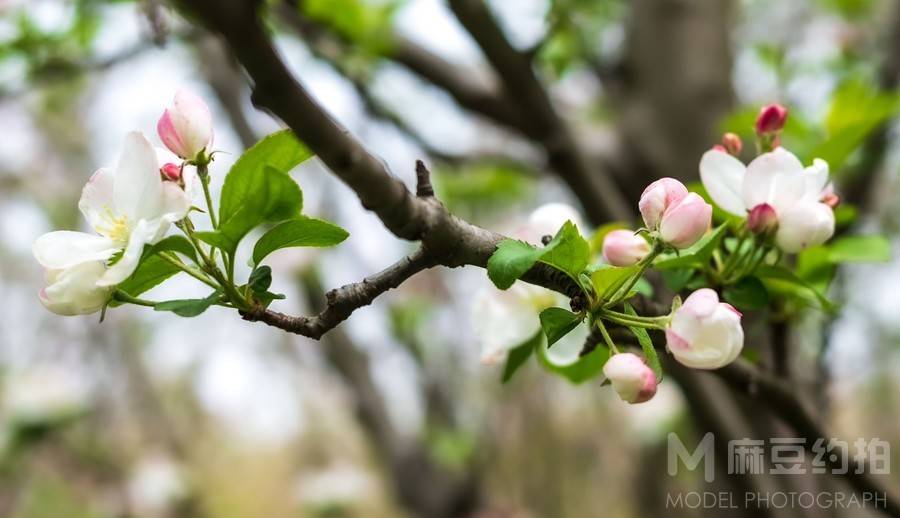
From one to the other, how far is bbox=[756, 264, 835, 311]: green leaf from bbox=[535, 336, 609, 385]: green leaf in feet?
0.30

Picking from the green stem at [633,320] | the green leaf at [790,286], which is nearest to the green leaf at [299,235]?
the green stem at [633,320]

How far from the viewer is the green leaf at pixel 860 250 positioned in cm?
51

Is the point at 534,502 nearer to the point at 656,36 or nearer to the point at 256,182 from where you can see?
the point at 656,36

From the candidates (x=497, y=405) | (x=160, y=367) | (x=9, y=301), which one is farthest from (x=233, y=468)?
(x=497, y=405)

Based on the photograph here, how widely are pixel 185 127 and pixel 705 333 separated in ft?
0.74

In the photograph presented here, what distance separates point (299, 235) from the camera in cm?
34

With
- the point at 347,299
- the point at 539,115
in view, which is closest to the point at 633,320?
the point at 347,299

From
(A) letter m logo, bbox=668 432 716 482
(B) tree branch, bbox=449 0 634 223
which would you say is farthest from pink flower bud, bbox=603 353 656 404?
(B) tree branch, bbox=449 0 634 223

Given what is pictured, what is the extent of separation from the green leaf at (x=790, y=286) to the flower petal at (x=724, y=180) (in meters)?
0.03

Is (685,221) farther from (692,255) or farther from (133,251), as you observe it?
(133,251)

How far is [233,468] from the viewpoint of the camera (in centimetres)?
362

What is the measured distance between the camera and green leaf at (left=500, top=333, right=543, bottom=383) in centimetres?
45

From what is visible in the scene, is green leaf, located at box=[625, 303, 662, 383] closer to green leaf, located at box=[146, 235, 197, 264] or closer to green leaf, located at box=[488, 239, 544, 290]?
green leaf, located at box=[488, 239, 544, 290]

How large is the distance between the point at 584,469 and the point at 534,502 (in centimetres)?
32
